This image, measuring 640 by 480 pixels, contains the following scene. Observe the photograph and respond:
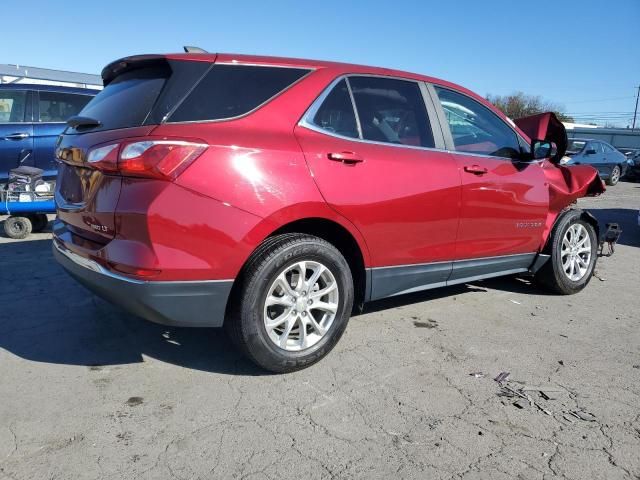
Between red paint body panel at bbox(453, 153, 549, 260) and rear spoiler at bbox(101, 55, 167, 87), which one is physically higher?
rear spoiler at bbox(101, 55, 167, 87)

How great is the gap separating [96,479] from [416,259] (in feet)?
7.81

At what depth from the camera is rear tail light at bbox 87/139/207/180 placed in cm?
264

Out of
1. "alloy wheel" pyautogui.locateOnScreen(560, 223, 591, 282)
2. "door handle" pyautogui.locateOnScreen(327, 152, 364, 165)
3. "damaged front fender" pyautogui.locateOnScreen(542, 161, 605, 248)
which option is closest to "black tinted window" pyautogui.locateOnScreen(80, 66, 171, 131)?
"door handle" pyautogui.locateOnScreen(327, 152, 364, 165)

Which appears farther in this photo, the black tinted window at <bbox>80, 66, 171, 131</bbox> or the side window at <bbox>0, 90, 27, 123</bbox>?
the side window at <bbox>0, 90, 27, 123</bbox>

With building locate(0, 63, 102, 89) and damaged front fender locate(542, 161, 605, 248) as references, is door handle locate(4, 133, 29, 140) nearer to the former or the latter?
damaged front fender locate(542, 161, 605, 248)

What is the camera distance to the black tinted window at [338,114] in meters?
3.24

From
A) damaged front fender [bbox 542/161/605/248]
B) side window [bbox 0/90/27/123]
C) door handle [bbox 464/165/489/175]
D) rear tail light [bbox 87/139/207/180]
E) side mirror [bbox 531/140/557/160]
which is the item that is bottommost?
damaged front fender [bbox 542/161/605/248]

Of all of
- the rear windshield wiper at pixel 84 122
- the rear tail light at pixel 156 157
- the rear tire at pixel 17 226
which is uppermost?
the rear windshield wiper at pixel 84 122

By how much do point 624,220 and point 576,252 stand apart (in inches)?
243

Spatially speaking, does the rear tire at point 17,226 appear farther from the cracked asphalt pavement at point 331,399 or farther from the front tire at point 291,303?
the front tire at point 291,303

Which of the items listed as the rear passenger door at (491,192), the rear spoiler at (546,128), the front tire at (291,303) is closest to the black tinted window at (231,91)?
the front tire at (291,303)

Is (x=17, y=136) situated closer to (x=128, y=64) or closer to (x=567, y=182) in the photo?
(x=128, y=64)

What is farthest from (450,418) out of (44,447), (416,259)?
(44,447)

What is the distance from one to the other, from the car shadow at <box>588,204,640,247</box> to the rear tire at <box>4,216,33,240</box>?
8.38 metres
